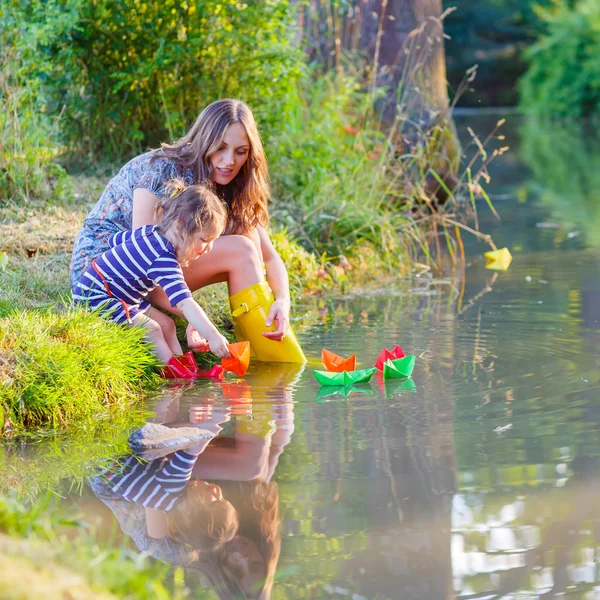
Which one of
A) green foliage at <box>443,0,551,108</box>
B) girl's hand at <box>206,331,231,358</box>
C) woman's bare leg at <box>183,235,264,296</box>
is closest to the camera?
girl's hand at <box>206,331,231,358</box>

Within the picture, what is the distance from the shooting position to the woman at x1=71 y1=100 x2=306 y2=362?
14.0 ft

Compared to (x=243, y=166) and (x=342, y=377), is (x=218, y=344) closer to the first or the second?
(x=342, y=377)

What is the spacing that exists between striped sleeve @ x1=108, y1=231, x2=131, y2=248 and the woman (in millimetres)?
49

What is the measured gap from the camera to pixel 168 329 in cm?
437

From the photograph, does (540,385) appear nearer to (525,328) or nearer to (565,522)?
(525,328)

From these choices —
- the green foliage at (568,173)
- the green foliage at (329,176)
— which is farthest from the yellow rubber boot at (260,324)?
the green foliage at (568,173)

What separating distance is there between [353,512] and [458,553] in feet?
1.16

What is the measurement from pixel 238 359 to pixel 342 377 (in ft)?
1.48

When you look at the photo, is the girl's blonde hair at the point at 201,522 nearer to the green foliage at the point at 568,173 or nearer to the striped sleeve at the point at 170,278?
the striped sleeve at the point at 170,278

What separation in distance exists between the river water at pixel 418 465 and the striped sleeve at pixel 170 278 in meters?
0.41

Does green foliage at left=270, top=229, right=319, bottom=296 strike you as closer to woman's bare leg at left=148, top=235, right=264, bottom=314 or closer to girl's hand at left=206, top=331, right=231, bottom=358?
woman's bare leg at left=148, top=235, right=264, bottom=314

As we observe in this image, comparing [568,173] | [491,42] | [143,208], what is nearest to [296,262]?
[143,208]

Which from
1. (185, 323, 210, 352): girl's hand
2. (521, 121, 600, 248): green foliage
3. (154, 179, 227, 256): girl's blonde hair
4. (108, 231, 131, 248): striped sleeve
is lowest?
(521, 121, 600, 248): green foliage

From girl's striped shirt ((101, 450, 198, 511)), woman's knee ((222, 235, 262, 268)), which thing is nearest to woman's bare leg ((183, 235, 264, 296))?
woman's knee ((222, 235, 262, 268))
